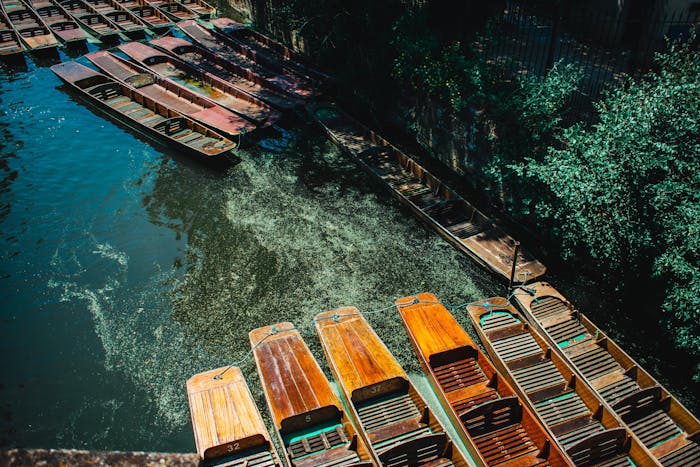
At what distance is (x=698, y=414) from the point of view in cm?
1132

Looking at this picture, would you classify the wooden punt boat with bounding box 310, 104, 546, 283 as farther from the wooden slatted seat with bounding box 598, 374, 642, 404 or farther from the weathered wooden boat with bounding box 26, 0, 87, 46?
the weathered wooden boat with bounding box 26, 0, 87, 46

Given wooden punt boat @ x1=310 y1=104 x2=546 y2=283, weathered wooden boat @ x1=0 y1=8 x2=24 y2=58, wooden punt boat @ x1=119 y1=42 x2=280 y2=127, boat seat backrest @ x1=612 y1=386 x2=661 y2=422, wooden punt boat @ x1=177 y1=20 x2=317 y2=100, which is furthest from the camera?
weathered wooden boat @ x1=0 y1=8 x2=24 y2=58

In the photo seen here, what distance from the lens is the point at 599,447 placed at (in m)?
9.50

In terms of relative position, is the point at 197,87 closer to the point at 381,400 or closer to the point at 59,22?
the point at 59,22

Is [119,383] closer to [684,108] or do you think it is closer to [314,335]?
[314,335]

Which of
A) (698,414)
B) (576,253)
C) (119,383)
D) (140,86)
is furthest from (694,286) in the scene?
(140,86)

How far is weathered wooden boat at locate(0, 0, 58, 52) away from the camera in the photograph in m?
25.7

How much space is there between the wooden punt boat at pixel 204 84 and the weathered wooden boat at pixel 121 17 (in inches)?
98.1

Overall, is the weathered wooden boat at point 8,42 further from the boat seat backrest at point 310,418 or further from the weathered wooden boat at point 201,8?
the boat seat backrest at point 310,418

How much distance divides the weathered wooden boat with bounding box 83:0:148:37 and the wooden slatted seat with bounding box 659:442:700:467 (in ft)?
94.6

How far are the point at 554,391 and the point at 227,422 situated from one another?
6.72 metres

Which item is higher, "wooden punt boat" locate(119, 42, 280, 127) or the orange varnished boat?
"wooden punt boat" locate(119, 42, 280, 127)

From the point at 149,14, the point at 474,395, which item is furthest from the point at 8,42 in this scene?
the point at 474,395

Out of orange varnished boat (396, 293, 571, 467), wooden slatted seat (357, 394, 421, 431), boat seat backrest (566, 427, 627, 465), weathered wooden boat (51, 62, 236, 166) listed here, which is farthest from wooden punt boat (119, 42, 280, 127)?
boat seat backrest (566, 427, 627, 465)
